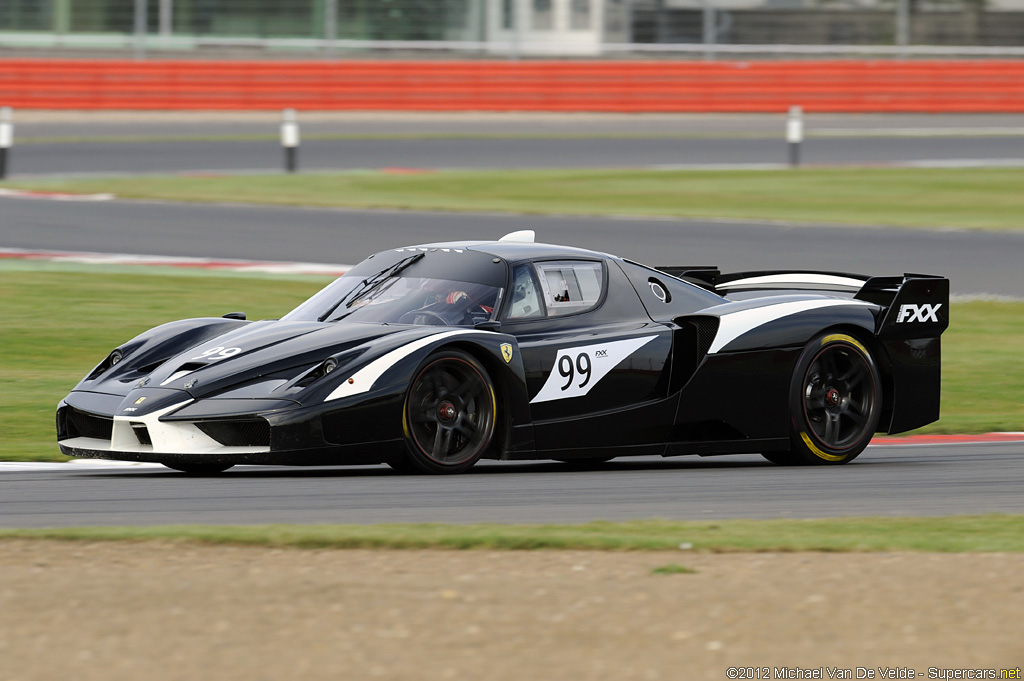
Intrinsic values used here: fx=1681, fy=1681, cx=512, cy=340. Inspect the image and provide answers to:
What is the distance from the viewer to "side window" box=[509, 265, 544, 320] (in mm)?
8570

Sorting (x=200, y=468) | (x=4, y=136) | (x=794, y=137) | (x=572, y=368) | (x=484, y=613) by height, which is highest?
(x=794, y=137)

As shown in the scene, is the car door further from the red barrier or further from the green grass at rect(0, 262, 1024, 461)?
the red barrier

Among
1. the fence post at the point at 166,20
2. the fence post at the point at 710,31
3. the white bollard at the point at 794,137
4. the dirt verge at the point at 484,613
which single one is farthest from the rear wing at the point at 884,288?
the fence post at the point at 710,31

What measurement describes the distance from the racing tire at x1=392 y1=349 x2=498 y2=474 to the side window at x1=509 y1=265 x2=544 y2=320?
0.46 m

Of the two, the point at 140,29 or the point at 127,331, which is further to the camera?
the point at 140,29

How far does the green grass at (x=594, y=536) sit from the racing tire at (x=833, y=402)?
219cm

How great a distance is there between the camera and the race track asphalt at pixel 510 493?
277 inches

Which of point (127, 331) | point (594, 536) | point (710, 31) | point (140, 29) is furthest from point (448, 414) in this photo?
point (710, 31)

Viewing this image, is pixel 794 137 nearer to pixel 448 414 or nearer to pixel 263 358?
pixel 448 414

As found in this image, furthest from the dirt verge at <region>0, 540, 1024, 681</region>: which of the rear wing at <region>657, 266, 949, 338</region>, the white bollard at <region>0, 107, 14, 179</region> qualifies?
the white bollard at <region>0, 107, 14, 179</region>

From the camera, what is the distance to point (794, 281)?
10.2m

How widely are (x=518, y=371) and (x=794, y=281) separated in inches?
99.7

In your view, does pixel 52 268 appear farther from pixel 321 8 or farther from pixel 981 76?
pixel 981 76

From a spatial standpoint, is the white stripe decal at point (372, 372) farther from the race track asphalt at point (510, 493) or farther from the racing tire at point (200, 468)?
the racing tire at point (200, 468)
